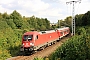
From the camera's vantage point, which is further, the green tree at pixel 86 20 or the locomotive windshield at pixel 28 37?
the green tree at pixel 86 20

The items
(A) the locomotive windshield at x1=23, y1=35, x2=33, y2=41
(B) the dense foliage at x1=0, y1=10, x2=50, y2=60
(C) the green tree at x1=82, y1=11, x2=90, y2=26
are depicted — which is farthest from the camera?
(C) the green tree at x1=82, y1=11, x2=90, y2=26

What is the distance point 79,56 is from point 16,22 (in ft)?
129

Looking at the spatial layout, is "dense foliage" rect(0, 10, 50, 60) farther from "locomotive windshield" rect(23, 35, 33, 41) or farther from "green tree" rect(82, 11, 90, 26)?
"green tree" rect(82, 11, 90, 26)

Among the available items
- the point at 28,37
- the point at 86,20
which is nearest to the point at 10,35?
the point at 28,37

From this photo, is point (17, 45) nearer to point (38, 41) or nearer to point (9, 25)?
point (38, 41)

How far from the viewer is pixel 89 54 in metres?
11.4

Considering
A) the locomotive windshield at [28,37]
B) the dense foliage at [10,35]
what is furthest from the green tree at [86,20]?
the locomotive windshield at [28,37]

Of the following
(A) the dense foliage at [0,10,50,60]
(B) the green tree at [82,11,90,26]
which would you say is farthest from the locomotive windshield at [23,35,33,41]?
(B) the green tree at [82,11,90,26]

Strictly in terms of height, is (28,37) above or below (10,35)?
above

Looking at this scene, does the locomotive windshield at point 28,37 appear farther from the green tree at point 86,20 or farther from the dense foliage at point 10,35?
the green tree at point 86,20

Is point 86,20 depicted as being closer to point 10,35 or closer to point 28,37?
point 10,35

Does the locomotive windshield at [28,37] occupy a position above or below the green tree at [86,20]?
below

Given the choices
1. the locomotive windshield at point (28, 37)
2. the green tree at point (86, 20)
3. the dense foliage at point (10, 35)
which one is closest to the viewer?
the locomotive windshield at point (28, 37)

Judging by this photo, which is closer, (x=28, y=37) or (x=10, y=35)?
(x=28, y=37)
